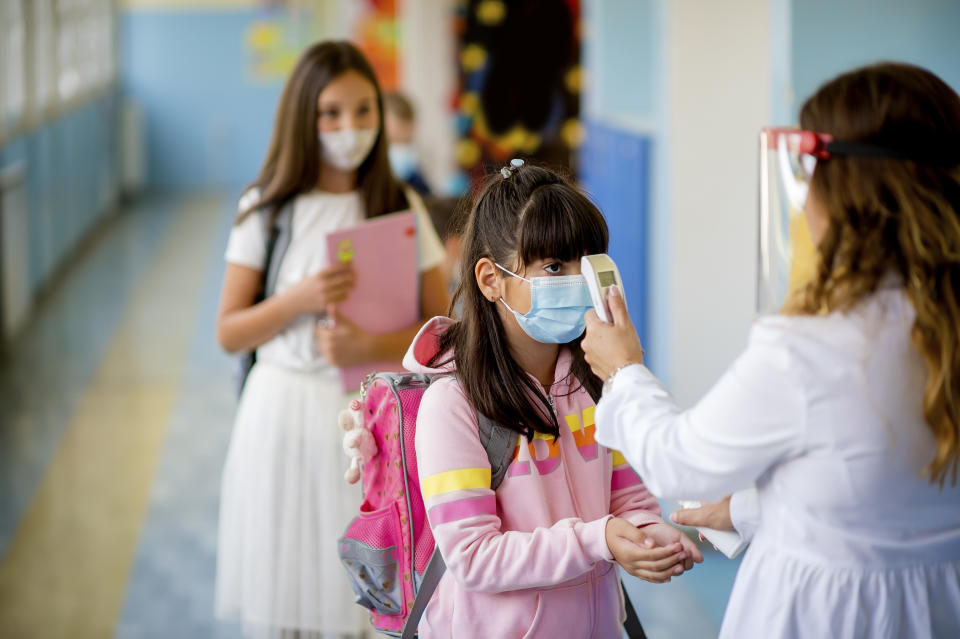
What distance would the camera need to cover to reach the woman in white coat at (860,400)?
4.02 feet

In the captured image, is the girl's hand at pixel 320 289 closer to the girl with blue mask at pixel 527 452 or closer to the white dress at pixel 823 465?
the girl with blue mask at pixel 527 452

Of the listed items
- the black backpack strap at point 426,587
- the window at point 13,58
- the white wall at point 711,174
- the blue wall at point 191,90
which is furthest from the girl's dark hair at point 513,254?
the blue wall at point 191,90

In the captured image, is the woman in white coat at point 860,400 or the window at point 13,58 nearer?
the woman in white coat at point 860,400

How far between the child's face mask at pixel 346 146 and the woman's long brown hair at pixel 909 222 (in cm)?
130

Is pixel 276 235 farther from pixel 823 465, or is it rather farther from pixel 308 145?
pixel 823 465

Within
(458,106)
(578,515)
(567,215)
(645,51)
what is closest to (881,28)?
(567,215)

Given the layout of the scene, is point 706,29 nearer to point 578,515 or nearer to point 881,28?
point 881,28

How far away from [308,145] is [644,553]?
4.30 ft

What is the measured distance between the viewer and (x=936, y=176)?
4.09 ft

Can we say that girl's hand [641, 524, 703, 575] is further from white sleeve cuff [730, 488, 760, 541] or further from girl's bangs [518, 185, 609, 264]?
girl's bangs [518, 185, 609, 264]

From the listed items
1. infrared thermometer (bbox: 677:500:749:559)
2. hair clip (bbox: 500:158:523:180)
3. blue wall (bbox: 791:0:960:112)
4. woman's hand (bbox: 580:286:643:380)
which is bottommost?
infrared thermometer (bbox: 677:500:749:559)

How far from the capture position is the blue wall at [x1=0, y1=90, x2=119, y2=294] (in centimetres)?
757

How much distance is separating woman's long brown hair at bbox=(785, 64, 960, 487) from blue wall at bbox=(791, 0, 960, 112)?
1.48 meters

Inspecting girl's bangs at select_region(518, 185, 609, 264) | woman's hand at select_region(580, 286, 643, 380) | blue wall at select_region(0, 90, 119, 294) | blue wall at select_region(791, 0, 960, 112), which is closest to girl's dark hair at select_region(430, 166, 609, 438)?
girl's bangs at select_region(518, 185, 609, 264)
